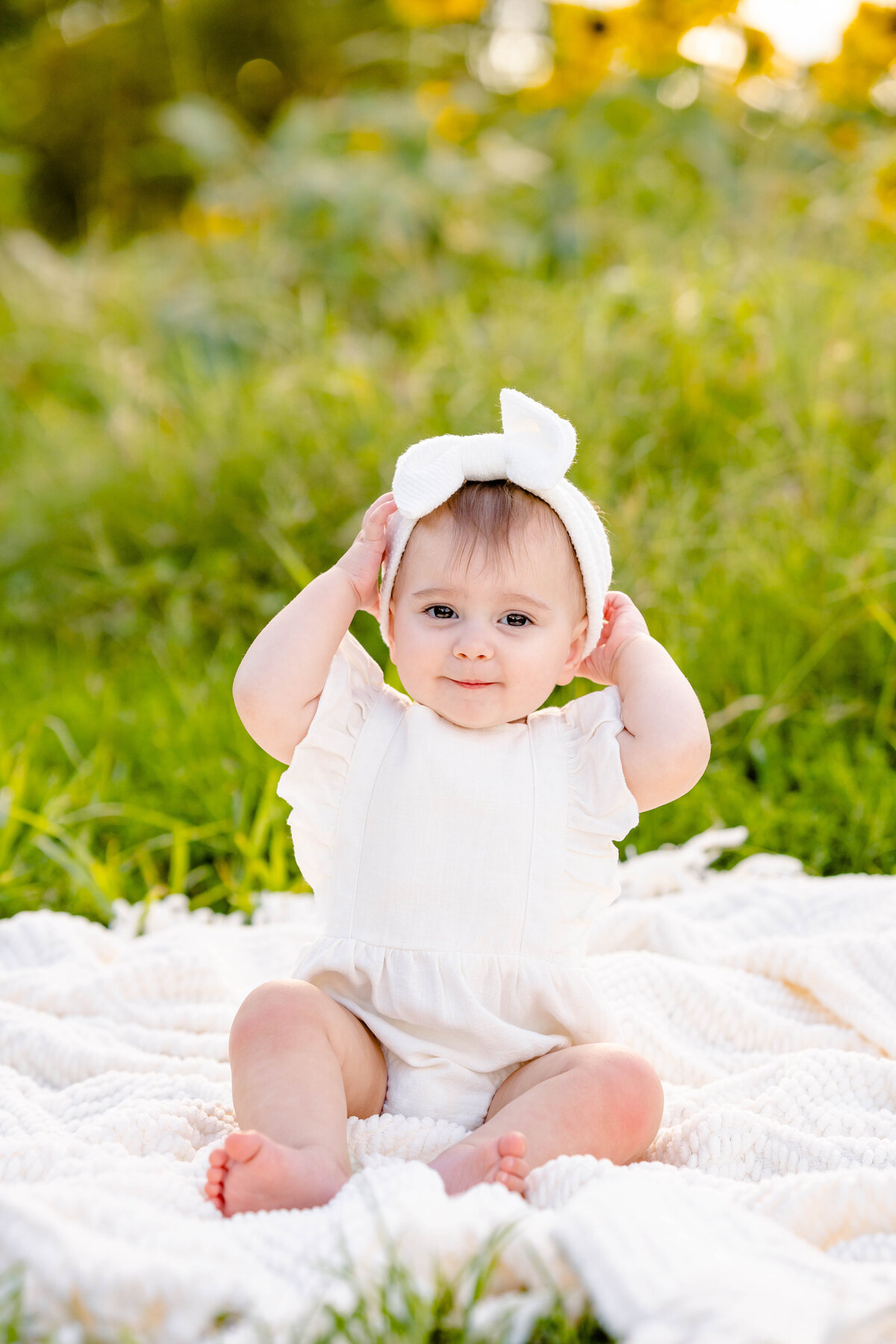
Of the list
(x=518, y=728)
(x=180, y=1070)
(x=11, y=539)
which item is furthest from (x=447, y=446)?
(x=11, y=539)

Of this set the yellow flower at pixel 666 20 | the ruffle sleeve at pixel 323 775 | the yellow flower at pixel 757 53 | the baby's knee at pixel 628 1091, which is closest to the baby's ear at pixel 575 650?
the ruffle sleeve at pixel 323 775

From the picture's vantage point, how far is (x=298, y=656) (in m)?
1.57

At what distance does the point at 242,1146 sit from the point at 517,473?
31.3 inches

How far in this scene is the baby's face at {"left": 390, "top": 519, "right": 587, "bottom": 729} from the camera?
5.00ft

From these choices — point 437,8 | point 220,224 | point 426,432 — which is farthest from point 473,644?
point 220,224

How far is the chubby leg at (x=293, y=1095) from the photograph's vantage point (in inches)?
50.4

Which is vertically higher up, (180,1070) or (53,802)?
(53,802)

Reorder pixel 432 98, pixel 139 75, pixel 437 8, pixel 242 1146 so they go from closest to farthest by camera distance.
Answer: pixel 242 1146
pixel 437 8
pixel 432 98
pixel 139 75

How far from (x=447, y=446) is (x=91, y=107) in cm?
900

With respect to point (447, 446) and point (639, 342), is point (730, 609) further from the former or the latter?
point (447, 446)

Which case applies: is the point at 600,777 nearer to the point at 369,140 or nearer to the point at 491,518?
the point at 491,518

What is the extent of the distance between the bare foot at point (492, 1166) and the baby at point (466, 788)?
5.7 inches

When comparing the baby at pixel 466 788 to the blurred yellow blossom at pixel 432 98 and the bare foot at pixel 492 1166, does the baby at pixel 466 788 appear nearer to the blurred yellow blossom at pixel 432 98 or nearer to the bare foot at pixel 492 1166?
the bare foot at pixel 492 1166

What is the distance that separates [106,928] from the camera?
2244 millimetres
